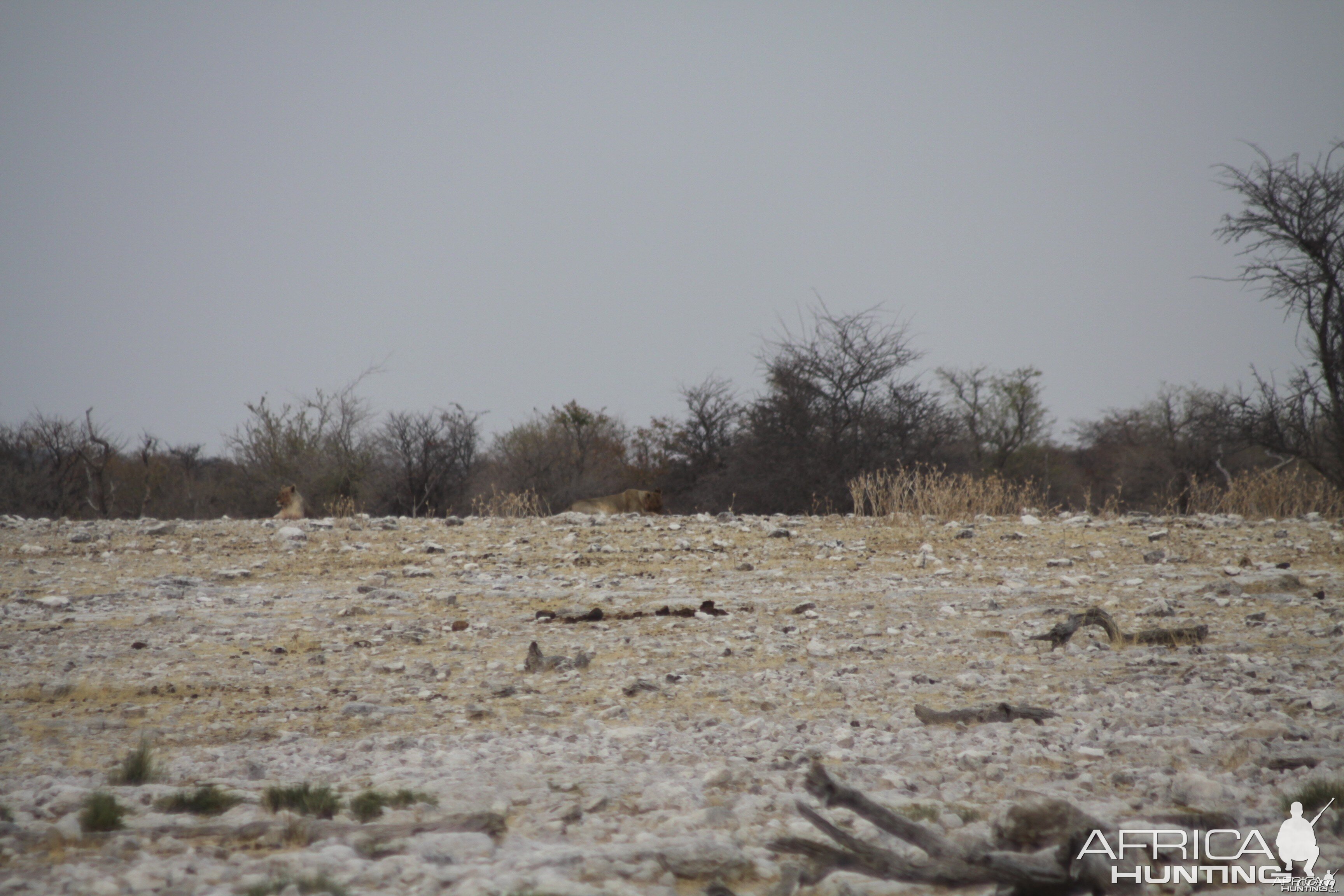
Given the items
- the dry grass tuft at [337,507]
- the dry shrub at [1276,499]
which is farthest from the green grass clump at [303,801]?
the dry grass tuft at [337,507]

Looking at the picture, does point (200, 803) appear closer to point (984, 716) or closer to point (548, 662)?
point (548, 662)

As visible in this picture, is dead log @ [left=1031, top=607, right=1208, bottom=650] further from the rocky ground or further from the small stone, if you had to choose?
the small stone

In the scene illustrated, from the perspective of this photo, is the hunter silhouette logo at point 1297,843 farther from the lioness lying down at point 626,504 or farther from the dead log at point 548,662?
the lioness lying down at point 626,504

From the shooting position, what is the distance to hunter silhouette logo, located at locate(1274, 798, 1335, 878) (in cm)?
182

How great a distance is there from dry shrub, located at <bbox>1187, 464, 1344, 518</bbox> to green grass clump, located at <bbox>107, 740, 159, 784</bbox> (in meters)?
12.3

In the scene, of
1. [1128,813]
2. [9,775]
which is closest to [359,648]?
[9,775]

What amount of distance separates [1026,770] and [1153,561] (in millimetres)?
5579

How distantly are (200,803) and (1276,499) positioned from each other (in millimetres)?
12964

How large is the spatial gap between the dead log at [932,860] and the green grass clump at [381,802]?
0.93 metres

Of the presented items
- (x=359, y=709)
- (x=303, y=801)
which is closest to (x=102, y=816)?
(x=303, y=801)

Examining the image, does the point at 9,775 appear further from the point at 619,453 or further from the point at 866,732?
the point at 619,453

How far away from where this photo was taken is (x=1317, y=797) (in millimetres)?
2148

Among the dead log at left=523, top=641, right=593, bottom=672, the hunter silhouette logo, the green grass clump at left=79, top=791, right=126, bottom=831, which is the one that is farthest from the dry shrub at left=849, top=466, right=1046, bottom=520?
the green grass clump at left=79, top=791, right=126, bottom=831

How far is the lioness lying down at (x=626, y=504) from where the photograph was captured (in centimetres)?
1555
